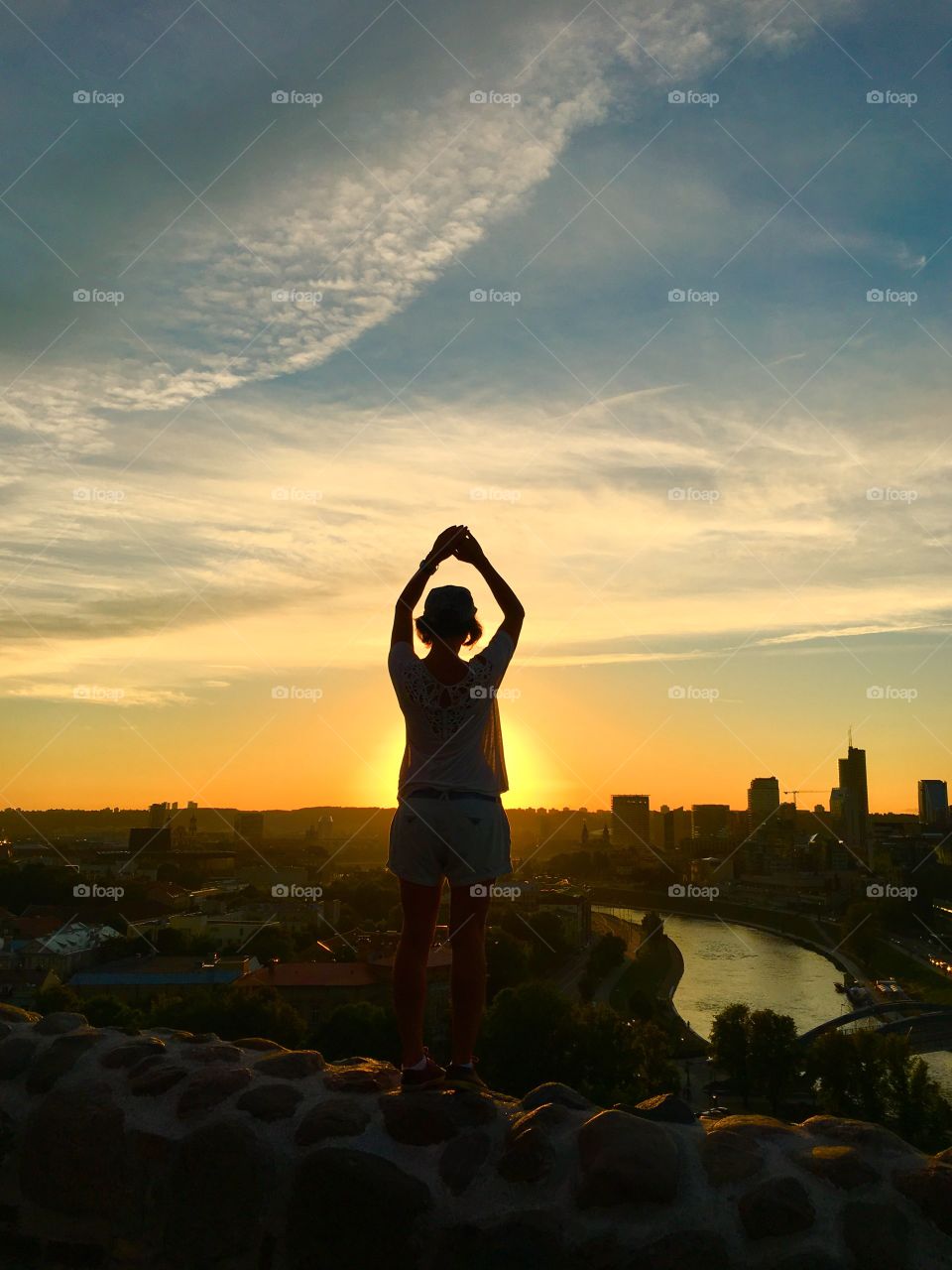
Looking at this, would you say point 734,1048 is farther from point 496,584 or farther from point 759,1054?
point 496,584

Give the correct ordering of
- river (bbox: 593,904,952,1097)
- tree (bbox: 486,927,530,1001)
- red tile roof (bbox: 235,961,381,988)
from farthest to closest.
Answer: river (bbox: 593,904,952,1097) → tree (bbox: 486,927,530,1001) → red tile roof (bbox: 235,961,381,988)

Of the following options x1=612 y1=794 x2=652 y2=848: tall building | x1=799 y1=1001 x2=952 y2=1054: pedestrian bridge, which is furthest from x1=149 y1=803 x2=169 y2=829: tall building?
x1=799 y1=1001 x2=952 y2=1054: pedestrian bridge

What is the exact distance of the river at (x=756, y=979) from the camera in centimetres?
4022

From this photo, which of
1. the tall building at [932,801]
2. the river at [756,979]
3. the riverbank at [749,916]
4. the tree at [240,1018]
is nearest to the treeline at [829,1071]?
the river at [756,979]

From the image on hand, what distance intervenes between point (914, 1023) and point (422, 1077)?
39.0 m

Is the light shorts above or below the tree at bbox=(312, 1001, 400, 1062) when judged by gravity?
above

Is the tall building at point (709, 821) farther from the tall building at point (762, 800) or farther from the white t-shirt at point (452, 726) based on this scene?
the white t-shirt at point (452, 726)

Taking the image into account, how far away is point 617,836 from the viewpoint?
13225 centimetres

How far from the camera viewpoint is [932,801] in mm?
115000

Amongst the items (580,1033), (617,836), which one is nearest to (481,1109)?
(580,1033)

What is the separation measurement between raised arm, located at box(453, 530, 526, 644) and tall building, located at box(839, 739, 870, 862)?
326 ft

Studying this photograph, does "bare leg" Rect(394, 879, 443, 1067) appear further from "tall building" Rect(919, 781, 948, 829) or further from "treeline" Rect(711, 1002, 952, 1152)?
"tall building" Rect(919, 781, 948, 829)

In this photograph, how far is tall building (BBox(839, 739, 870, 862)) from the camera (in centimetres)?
10050

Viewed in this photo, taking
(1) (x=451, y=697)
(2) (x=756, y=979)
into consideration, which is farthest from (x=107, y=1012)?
(2) (x=756, y=979)
